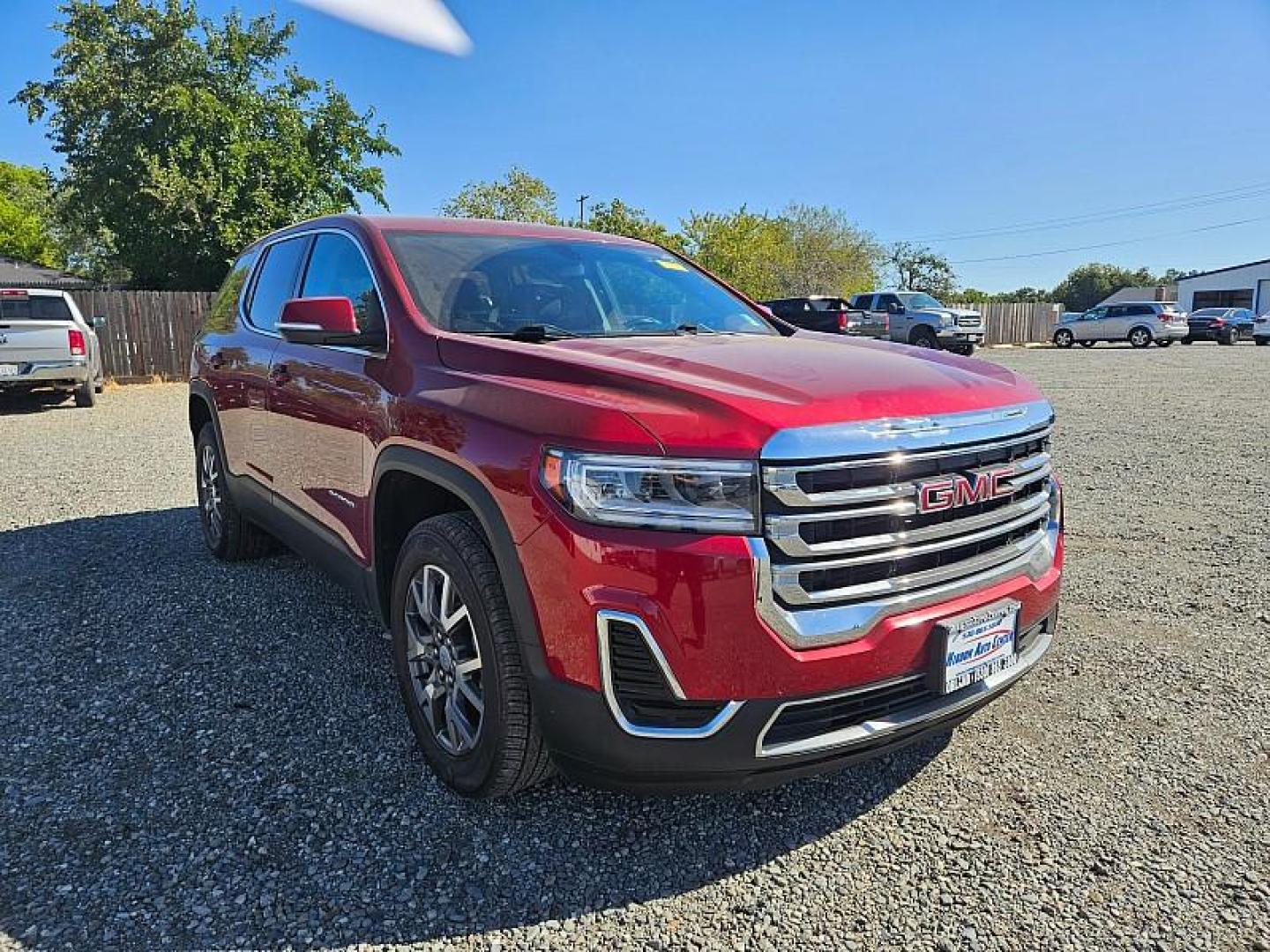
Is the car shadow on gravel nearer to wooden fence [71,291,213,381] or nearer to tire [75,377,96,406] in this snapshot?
tire [75,377,96,406]

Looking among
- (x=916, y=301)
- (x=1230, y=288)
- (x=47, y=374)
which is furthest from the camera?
(x=1230, y=288)

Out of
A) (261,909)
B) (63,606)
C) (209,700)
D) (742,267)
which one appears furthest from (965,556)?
(742,267)

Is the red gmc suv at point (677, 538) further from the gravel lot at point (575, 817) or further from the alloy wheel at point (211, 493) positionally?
the alloy wheel at point (211, 493)

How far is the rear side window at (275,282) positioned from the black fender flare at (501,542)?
1954 millimetres

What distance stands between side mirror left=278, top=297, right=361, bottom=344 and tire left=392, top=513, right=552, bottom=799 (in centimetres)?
79

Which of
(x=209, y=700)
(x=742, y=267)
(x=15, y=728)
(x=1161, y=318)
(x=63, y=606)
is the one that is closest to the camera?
(x=15, y=728)

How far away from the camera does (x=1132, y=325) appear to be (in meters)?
31.8

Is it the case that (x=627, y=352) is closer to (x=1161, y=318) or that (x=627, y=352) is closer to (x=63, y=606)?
(x=63, y=606)

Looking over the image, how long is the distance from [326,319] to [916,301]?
25.0m

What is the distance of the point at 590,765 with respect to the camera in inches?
82.8

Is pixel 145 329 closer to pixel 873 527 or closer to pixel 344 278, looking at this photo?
pixel 344 278

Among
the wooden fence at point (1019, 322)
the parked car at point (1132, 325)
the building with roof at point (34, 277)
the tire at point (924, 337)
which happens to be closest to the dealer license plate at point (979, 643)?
the tire at point (924, 337)

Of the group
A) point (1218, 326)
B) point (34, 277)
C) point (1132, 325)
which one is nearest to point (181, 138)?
point (34, 277)

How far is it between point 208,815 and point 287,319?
1.68 metres
